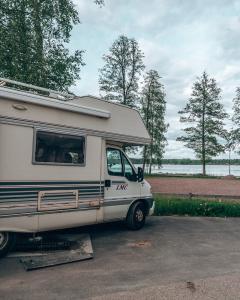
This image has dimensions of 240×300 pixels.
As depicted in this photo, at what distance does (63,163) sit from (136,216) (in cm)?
295

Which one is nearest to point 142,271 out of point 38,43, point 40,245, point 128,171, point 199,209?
point 40,245

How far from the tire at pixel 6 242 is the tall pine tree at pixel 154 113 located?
119 feet

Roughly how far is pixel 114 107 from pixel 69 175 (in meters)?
2.16

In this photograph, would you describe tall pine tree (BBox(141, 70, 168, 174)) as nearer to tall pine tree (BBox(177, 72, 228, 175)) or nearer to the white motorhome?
tall pine tree (BBox(177, 72, 228, 175))

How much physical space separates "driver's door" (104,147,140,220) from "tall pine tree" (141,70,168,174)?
33329 millimetres

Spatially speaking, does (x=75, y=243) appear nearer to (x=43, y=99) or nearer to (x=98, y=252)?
(x=98, y=252)

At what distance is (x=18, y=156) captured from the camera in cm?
654

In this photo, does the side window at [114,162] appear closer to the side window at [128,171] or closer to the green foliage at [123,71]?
the side window at [128,171]

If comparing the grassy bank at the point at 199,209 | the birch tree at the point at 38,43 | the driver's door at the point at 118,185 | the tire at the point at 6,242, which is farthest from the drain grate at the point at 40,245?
the birch tree at the point at 38,43

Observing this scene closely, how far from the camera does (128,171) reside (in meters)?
9.38

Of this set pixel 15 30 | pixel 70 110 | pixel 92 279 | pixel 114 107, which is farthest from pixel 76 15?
pixel 92 279

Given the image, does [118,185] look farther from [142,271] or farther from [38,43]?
[38,43]

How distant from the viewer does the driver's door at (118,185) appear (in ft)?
28.1

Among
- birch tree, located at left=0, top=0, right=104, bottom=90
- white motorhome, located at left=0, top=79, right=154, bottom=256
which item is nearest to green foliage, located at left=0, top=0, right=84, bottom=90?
birch tree, located at left=0, top=0, right=104, bottom=90
